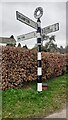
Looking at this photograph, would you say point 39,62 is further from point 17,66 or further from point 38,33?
point 17,66

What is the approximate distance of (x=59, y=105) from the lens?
6945 mm

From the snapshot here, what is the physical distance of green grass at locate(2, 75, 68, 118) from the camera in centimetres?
603

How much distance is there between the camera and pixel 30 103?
6875 mm

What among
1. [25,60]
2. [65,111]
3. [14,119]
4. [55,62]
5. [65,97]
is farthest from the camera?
[55,62]

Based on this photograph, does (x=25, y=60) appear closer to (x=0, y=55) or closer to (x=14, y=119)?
(x=0, y=55)

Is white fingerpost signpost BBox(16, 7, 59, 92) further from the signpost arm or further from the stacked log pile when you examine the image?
the stacked log pile

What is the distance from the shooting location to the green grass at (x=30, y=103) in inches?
237

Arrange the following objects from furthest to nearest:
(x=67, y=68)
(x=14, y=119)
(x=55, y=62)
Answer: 1. (x=67, y=68)
2. (x=55, y=62)
3. (x=14, y=119)

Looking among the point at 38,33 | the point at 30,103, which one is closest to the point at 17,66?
the point at 38,33

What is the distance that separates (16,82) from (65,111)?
10.2 feet

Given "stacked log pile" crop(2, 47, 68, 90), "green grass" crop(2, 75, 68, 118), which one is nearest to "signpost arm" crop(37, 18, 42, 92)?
"green grass" crop(2, 75, 68, 118)


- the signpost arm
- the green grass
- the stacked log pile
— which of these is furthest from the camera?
the stacked log pile

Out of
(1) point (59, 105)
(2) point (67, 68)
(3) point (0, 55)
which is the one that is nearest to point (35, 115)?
(1) point (59, 105)

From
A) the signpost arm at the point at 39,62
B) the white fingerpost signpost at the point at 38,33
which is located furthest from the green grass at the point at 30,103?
the white fingerpost signpost at the point at 38,33
